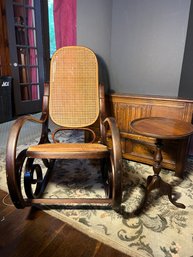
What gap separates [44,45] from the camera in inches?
140

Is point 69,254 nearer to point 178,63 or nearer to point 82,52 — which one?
point 82,52

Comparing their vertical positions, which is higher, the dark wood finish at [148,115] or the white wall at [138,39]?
the white wall at [138,39]

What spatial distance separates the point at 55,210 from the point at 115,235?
16.5 inches

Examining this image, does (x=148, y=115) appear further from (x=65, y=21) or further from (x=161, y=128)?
(x=65, y=21)

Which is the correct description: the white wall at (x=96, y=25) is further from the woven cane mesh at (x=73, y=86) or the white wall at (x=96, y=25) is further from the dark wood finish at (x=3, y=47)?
the dark wood finish at (x=3, y=47)

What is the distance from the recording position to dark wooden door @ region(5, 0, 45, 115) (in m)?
3.19

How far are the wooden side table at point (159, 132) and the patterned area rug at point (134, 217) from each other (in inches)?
3.4

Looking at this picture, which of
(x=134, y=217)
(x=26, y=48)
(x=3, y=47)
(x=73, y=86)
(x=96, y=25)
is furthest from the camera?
(x=26, y=48)

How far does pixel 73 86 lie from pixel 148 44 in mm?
820

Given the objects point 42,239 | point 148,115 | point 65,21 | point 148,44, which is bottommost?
point 42,239

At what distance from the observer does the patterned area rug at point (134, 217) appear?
1000 mm

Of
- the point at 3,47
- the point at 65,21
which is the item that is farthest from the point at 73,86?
the point at 3,47

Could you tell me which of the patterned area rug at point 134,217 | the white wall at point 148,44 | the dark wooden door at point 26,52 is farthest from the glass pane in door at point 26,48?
the patterned area rug at point 134,217

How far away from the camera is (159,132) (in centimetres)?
111
